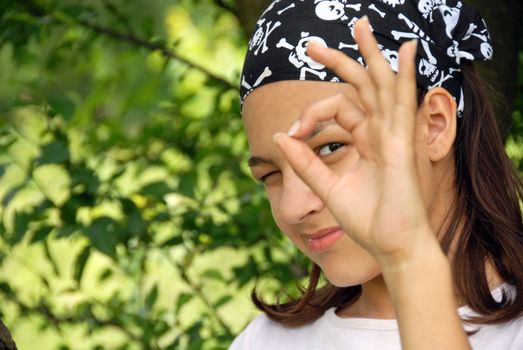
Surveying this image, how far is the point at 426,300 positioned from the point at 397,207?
0.12 meters

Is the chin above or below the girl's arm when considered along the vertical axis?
below

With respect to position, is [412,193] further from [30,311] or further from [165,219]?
[30,311]

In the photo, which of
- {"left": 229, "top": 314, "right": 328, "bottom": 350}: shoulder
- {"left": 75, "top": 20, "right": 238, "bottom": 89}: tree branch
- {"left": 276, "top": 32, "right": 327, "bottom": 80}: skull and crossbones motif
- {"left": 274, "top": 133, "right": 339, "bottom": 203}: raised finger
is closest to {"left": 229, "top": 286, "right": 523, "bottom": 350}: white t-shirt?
{"left": 229, "top": 314, "right": 328, "bottom": 350}: shoulder

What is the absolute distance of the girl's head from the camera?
1.85 meters

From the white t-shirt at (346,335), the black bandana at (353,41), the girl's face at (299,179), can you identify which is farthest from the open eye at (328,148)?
the white t-shirt at (346,335)

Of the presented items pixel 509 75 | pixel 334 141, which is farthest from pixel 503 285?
pixel 509 75

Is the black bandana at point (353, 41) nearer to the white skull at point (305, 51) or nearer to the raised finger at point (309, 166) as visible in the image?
the white skull at point (305, 51)

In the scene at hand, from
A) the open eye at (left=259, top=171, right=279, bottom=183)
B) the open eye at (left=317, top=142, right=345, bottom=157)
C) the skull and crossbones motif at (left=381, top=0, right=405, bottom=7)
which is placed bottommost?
the open eye at (left=259, top=171, right=279, bottom=183)

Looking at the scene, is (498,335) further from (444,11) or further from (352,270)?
(444,11)

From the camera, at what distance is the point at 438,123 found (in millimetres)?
1908

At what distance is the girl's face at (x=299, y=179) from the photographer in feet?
5.95

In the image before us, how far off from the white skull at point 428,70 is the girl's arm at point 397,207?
0.55 m

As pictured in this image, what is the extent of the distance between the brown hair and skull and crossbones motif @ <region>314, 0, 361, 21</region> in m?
0.26

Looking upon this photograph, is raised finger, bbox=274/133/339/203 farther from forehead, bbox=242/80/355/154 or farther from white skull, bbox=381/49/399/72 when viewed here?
white skull, bbox=381/49/399/72
